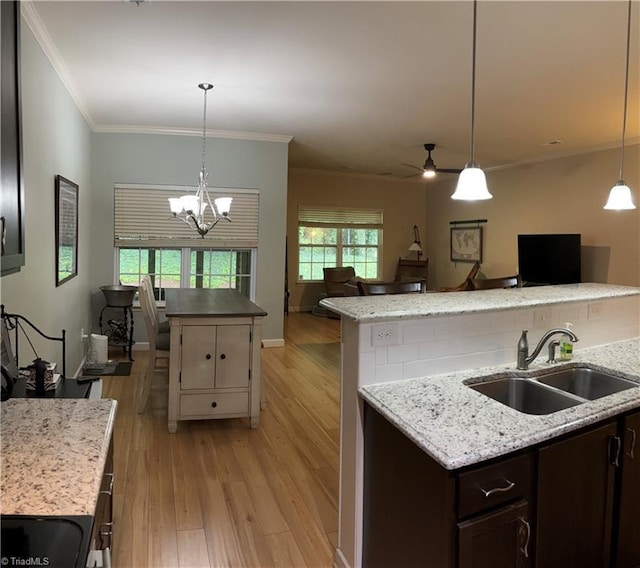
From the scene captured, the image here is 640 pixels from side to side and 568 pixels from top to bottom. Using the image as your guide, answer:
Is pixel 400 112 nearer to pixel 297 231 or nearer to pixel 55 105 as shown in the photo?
pixel 55 105

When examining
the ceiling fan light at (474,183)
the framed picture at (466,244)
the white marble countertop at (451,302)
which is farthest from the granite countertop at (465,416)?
the framed picture at (466,244)

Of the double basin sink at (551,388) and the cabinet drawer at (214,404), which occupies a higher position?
the double basin sink at (551,388)

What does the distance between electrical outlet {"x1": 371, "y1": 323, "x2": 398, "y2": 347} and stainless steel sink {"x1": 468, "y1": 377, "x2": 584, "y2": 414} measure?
1.31 feet

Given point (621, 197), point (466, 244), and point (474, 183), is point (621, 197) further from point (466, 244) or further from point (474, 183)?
point (466, 244)

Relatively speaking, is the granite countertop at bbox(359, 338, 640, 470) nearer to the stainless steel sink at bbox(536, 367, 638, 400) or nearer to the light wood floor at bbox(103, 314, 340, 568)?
the stainless steel sink at bbox(536, 367, 638, 400)

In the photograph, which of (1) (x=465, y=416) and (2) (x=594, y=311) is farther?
(2) (x=594, y=311)

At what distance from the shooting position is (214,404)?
3455 millimetres

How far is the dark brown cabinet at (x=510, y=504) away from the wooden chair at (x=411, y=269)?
7.87m

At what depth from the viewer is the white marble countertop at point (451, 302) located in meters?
1.82

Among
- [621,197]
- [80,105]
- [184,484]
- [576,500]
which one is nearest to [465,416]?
[576,500]

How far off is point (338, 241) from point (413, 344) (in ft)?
25.4

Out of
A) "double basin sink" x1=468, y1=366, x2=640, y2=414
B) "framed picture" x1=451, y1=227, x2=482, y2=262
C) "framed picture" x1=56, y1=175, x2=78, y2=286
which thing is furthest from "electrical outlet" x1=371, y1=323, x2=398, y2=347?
"framed picture" x1=451, y1=227, x2=482, y2=262

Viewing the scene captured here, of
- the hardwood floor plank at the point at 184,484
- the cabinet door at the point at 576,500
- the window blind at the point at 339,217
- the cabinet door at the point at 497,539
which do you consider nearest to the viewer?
the cabinet door at the point at 497,539

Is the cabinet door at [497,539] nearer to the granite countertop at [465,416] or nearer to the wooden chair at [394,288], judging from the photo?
the granite countertop at [465,416]
